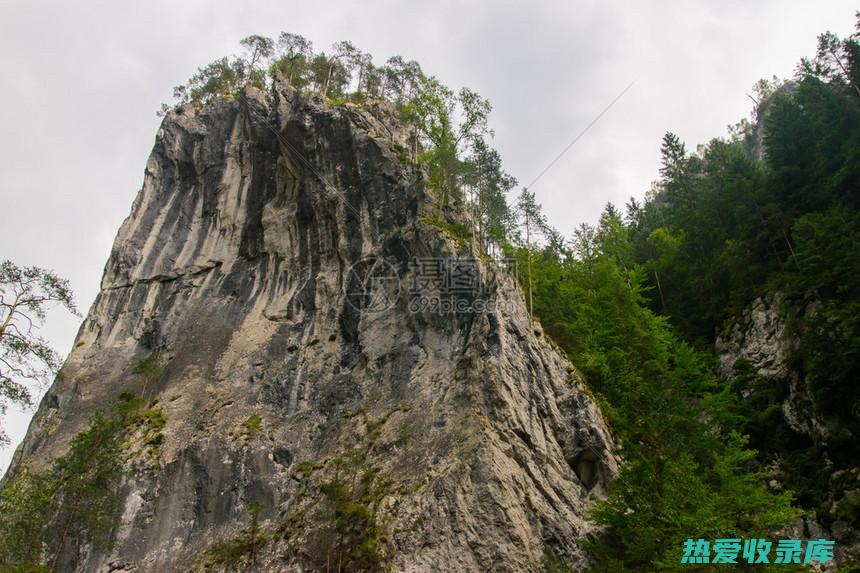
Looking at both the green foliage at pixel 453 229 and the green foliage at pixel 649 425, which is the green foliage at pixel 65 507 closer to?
the green foliage at pixel 453 229

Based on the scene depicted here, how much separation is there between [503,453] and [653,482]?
4.42 m

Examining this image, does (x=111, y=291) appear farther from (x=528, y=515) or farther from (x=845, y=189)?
(x=845, y=189)

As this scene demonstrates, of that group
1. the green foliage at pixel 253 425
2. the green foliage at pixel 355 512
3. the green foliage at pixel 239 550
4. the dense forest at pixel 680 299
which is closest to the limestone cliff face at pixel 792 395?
the dense forest at pixel 680 299

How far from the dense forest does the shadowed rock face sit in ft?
5.23

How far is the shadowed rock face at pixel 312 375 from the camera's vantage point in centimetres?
1709

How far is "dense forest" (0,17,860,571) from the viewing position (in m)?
15.2

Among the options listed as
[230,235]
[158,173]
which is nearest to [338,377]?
[230,235]

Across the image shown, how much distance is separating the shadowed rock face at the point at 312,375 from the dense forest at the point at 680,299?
159 centimetres

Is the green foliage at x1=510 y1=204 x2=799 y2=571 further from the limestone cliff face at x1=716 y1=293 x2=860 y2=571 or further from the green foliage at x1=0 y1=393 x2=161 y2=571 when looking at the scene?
the green foliage at x1=0 y1=393 x2=161 y2=571

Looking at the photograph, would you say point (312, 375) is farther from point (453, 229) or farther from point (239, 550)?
point (453, 229)

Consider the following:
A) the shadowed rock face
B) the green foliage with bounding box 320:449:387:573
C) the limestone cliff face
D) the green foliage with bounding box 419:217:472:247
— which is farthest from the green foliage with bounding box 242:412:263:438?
the limestone cliff face

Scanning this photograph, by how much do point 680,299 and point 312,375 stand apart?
19006mm

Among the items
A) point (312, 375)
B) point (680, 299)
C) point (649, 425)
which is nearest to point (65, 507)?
point (312, 375)

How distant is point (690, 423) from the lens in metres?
17.6
